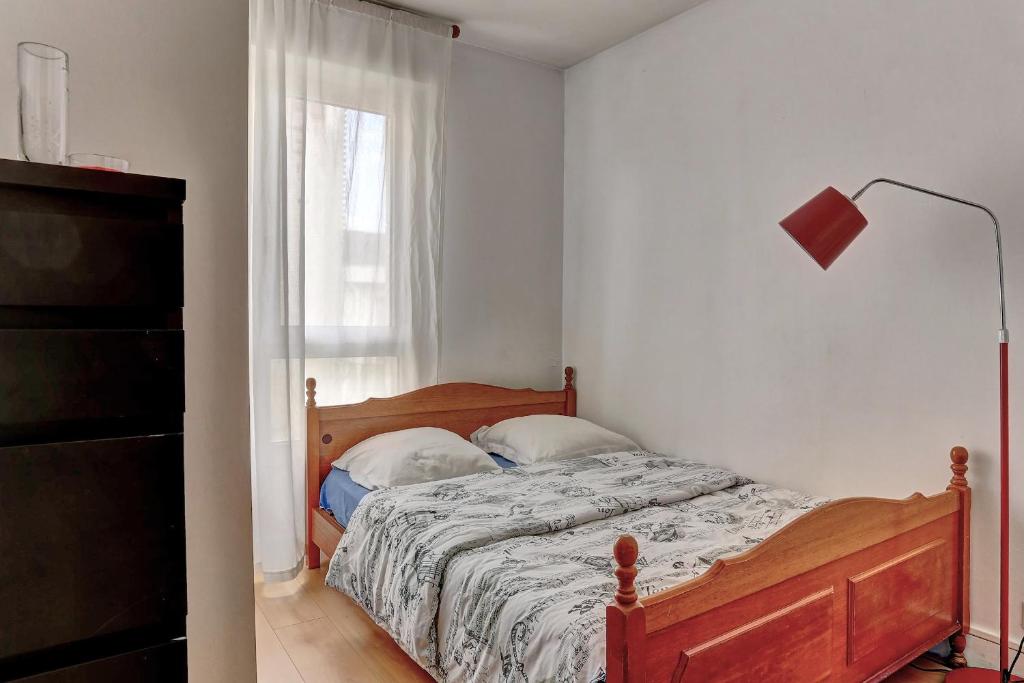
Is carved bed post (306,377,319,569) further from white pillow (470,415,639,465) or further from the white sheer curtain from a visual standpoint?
white pillow (470,415,639,465)

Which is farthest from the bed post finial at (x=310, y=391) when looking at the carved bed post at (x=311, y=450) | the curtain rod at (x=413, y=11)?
the curtain rod at (x=413, y=11)

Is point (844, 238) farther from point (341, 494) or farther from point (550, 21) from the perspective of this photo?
point (341, 494)

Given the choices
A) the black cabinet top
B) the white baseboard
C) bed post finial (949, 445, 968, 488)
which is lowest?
the white baseboard

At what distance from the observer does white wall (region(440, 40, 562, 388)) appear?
334 centimetres

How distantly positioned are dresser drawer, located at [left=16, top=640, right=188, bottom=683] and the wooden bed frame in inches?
29.2

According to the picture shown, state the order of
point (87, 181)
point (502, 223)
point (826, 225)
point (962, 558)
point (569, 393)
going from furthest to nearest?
point (569, 393) → point (502, 223) → point (962, 558) → point (826, 225) → point (87, 181)

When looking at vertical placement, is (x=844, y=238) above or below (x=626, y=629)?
above

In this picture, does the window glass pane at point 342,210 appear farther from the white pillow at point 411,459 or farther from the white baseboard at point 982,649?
the white baseboard at point 982,649

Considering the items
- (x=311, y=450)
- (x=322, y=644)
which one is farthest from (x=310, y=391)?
(x=322, y=644)

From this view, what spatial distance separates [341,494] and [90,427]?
1.92 m

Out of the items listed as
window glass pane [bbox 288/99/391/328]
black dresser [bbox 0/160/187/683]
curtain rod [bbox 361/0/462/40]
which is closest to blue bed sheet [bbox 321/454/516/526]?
window glass pane [bbox 288/99/391/328]

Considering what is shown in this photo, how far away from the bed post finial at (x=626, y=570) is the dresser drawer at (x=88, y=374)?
0.82 meters

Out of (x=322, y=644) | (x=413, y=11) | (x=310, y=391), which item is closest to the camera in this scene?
(x=322, y=644)

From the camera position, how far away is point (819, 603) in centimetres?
158
